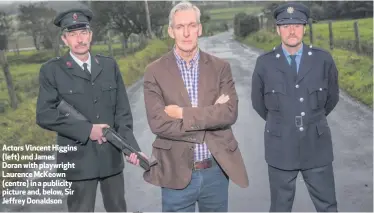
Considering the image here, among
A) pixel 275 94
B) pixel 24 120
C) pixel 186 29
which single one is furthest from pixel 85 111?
pixel 24 120

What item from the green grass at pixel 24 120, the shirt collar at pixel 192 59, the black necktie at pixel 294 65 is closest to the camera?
the shirt collar at pixel 192 59

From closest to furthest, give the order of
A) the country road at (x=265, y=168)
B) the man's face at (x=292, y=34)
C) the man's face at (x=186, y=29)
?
the man's face at (x=186, y=29)
the man's face at (x=292, y=34)
the country road at (x=265, y=168)

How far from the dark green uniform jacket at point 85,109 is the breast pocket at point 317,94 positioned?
130cm

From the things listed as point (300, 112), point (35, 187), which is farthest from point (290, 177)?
point (35, 187)

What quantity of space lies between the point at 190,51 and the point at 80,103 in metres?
0.90

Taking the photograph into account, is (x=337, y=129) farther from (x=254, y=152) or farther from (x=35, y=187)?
(x=35, y=187)

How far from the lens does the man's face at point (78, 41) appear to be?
3.37 m

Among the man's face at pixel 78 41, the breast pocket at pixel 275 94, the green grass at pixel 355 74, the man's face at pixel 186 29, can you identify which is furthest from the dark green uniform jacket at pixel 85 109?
the green grass at pixel 355 74

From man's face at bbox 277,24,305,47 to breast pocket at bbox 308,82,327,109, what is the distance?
335 millimetres

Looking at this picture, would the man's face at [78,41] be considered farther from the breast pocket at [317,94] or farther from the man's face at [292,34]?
the breast pocket at [317,94]

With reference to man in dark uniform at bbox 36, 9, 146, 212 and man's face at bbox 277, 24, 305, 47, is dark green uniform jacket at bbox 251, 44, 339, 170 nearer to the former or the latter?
man's face at bbox 277, 24, 305, 47

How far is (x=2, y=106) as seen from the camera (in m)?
7.09

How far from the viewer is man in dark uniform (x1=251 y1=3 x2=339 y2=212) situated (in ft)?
11.4

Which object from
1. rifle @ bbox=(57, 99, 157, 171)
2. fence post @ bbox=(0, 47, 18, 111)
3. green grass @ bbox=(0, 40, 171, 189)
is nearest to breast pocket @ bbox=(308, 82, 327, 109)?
rifle @ bbox=(57, 99, 157, 171)
